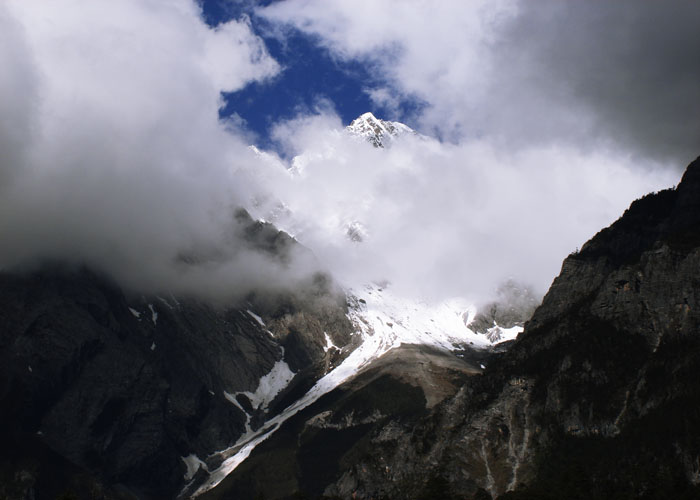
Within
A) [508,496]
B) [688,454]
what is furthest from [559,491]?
[688,454]

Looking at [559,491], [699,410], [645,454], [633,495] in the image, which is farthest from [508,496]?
[699,410]

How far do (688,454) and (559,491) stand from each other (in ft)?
126

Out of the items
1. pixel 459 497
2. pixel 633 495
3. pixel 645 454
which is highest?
pixel 645 454

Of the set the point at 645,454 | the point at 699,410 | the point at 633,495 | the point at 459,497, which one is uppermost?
the point at 699,410

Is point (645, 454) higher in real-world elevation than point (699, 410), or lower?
→ lower

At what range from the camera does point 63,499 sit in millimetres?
168750

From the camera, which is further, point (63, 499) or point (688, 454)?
point (688, 454)

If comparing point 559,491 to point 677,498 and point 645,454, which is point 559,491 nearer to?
point 677,498

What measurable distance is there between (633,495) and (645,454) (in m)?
25.9

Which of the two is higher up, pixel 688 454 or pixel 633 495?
pixel 688 454

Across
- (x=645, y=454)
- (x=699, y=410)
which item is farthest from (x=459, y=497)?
(x=699, y=410)

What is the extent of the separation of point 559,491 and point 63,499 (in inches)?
4156

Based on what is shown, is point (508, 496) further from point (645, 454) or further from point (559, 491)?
point (645, 454)

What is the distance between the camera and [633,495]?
176m
